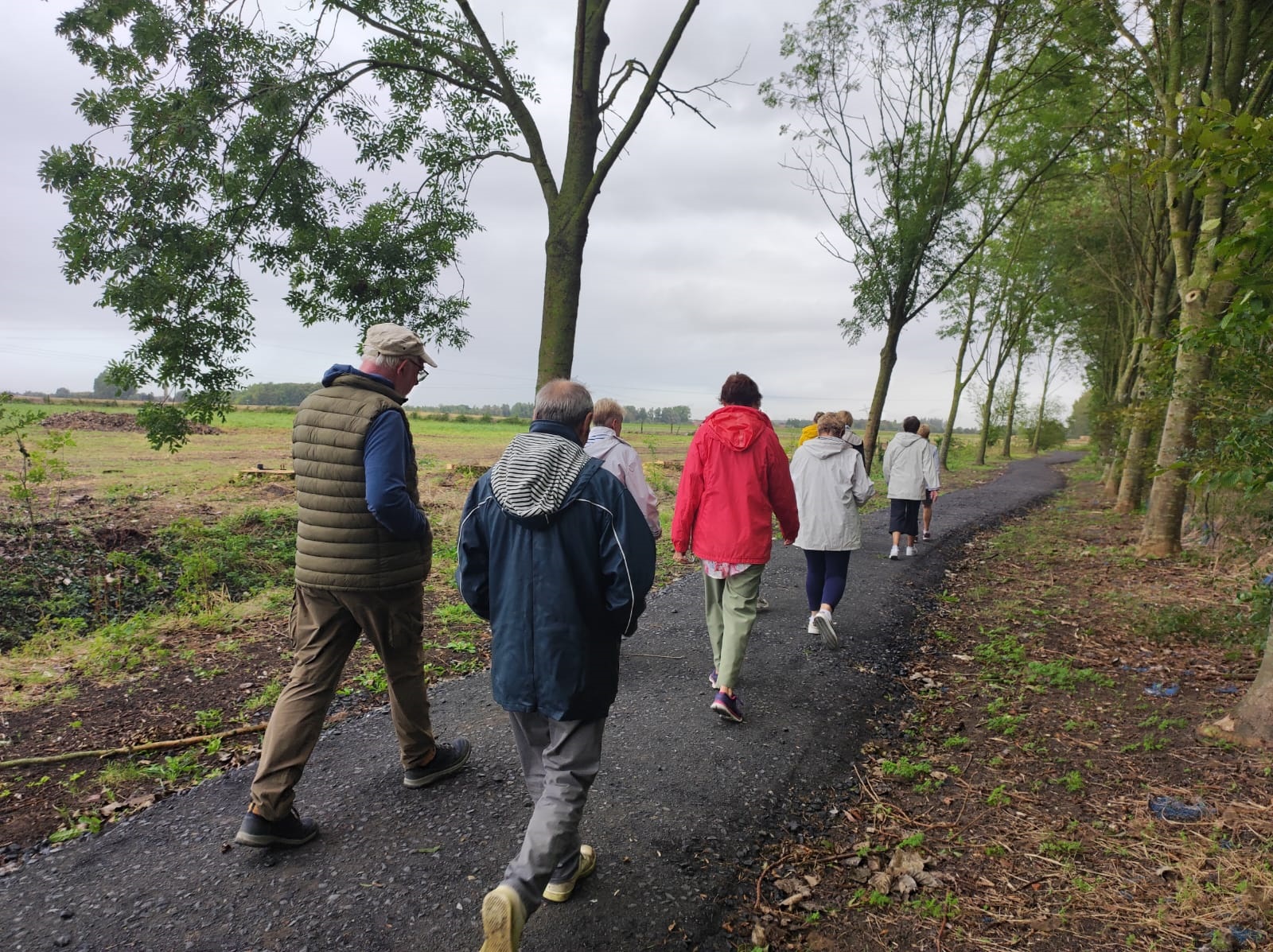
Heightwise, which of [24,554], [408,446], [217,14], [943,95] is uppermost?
[943,95]

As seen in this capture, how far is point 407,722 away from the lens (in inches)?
140

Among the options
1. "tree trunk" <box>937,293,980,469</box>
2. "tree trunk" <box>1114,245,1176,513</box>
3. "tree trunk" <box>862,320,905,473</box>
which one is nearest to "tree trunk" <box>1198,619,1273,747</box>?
"tree trunk" <box>1114,245,1176,513</box>

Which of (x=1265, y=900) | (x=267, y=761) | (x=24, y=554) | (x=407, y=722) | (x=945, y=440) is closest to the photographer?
(x=1265, y=900)

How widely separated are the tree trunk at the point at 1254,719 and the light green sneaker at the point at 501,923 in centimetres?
438

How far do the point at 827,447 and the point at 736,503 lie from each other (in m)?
1.97

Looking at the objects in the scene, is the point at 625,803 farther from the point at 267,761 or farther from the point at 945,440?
the point at 945,440

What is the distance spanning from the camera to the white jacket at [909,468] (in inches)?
372

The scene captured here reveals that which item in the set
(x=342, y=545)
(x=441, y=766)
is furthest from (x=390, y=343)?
(x=441, y=766)

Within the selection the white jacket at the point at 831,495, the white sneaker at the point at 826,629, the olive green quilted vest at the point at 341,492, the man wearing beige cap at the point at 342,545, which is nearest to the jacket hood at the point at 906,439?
the white jacket at the point at 831,495

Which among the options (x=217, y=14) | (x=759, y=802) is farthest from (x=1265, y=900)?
(x=217, y=14)

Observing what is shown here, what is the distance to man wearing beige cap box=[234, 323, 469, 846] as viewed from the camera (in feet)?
10.1

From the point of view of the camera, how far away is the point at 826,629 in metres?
5.89

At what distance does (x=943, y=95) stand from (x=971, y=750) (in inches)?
695

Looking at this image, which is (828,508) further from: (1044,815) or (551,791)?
(551,791)
